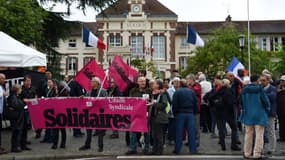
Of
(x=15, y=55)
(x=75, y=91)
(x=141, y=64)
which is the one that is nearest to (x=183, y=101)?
(x=75, y=91)

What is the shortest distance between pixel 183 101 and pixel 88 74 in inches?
133

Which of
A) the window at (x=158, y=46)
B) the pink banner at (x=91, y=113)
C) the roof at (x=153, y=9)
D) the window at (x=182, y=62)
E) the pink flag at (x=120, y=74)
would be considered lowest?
the pink banner at (x=91, y=113)

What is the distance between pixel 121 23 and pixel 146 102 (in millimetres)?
64233

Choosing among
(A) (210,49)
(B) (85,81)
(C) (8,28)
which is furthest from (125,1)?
(B) (85,81)

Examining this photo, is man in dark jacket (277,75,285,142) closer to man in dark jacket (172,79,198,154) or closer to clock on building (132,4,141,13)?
man in dark jacket (172,79,198,154)

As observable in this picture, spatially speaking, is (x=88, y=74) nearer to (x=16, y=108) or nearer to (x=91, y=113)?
(x=91, y=113)

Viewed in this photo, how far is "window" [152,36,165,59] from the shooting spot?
74.3 m

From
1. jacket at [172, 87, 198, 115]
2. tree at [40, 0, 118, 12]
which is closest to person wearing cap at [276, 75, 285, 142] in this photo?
Answer: jacket at [172, 87, 198, 115]

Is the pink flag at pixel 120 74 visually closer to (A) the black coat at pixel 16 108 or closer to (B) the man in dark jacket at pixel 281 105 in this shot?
(A) the black coat at pixel 16 108

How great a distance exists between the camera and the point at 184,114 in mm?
11516

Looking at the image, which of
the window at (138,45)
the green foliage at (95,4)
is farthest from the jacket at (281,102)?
the window at (138,45)

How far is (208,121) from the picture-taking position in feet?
50.8

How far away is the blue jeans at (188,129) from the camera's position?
11453 mm

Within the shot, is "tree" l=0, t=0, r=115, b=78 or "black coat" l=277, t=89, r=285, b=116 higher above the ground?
"tree" l=0, t=0, r=115, b=78
